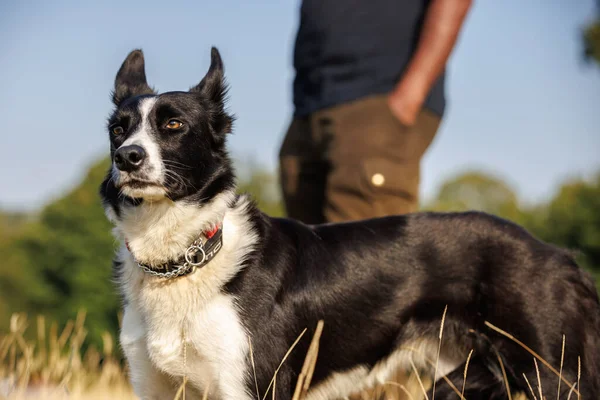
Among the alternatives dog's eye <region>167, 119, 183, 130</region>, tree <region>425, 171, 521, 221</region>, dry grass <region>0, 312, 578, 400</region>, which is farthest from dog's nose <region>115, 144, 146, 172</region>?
tree <region>425, 171, 521, 221</region>

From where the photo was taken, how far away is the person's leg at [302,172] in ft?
14.1

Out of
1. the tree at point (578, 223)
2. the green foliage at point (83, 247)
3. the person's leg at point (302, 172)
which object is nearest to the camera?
the person's leg at point (302, 172)

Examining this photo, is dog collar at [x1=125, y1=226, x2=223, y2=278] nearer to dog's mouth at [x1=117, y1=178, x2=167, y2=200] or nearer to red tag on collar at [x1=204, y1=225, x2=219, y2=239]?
red tag on collar at [x1=204, y1=225, x2=219, y2=239]

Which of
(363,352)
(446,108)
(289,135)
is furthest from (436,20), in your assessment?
(363,352)

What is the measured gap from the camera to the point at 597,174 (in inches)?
1103

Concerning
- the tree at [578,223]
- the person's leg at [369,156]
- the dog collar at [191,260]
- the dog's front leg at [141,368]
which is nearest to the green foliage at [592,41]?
the tree at [578,223]

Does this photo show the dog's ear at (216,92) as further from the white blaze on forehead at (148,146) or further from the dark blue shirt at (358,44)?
the dark blue shirt at (358,44)

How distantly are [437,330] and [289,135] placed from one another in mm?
1653

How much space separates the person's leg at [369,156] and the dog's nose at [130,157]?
1.42 m

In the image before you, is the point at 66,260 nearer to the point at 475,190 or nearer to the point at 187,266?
the point at 187,266

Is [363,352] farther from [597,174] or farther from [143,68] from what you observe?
[597,174]

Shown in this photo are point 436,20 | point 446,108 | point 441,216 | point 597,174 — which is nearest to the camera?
point 441,216

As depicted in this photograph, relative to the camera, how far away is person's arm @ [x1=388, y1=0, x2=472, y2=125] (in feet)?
12.7

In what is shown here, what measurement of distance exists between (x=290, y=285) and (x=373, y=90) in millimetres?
1440
